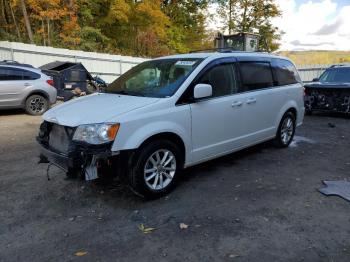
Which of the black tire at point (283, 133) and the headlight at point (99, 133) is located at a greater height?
the headlight at point (99, 133)

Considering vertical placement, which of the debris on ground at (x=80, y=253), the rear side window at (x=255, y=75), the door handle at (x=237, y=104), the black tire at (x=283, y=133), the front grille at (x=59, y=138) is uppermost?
the rear side window at (x=255, y=75)

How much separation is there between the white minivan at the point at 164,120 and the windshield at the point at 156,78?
0.05 ft

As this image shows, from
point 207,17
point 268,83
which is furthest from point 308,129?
point 207,17

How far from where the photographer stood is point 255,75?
6.23 m

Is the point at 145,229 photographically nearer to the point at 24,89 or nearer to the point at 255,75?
the point at 255,75

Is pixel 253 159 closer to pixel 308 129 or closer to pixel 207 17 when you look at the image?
pixel 308 129

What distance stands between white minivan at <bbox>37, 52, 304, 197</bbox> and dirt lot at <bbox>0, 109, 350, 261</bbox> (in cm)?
41

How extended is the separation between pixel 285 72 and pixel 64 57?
15.4 m

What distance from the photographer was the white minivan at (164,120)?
13.9 feet

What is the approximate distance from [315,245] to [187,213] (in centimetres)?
143

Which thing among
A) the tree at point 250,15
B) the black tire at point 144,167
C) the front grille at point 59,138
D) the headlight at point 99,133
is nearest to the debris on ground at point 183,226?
the black tire at point 144,167

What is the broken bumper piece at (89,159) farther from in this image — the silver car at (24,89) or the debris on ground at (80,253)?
the silver car at (24,89)

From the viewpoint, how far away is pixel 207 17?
40.3 metres

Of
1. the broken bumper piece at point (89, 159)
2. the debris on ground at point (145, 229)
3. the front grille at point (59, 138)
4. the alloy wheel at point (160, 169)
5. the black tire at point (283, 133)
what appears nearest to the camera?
the debris on ground at point (145, 229)
